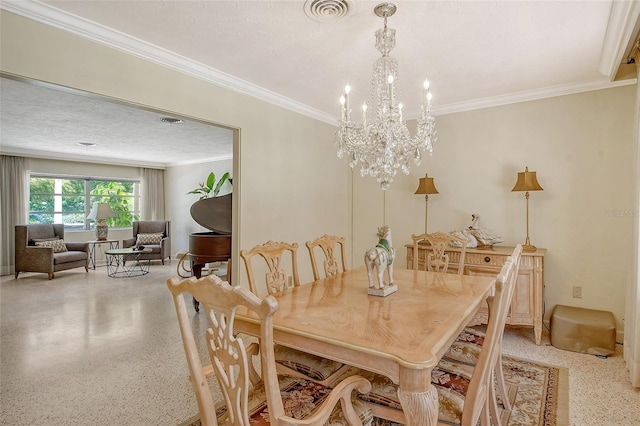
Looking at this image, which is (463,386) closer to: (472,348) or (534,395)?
(472,348)

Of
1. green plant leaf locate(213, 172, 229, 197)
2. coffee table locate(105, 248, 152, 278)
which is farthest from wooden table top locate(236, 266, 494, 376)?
coffee table locate(105, 248, 152, 278)

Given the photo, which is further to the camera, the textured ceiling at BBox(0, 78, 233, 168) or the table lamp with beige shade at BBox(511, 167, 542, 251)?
the textured ceiling at BBox(0, 78, 233, 168)

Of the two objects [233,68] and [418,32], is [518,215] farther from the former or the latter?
[233,68]

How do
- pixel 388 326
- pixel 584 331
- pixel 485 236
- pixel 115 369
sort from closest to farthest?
pixel 388 326, pixel 115 369, pixel 584 331, pixel 485 236

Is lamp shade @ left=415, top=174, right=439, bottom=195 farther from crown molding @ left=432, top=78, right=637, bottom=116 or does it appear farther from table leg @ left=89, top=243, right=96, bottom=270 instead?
table leg @ left=89, top=243, right=96, bottom=270

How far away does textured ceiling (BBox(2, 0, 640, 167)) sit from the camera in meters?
2.13

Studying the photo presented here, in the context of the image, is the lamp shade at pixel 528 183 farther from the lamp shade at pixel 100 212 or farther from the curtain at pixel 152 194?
the curtain at pixel 152 194

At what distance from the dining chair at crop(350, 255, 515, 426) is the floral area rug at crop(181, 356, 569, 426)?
1.33 feet

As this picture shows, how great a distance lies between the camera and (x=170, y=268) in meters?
7.49

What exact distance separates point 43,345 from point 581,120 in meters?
5.92

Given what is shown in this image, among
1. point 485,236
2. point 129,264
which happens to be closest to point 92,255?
point 129,264

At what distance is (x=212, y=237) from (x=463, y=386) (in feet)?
10.4

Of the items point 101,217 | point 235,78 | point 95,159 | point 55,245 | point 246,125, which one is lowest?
point 55,245

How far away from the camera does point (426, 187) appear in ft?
13.6
